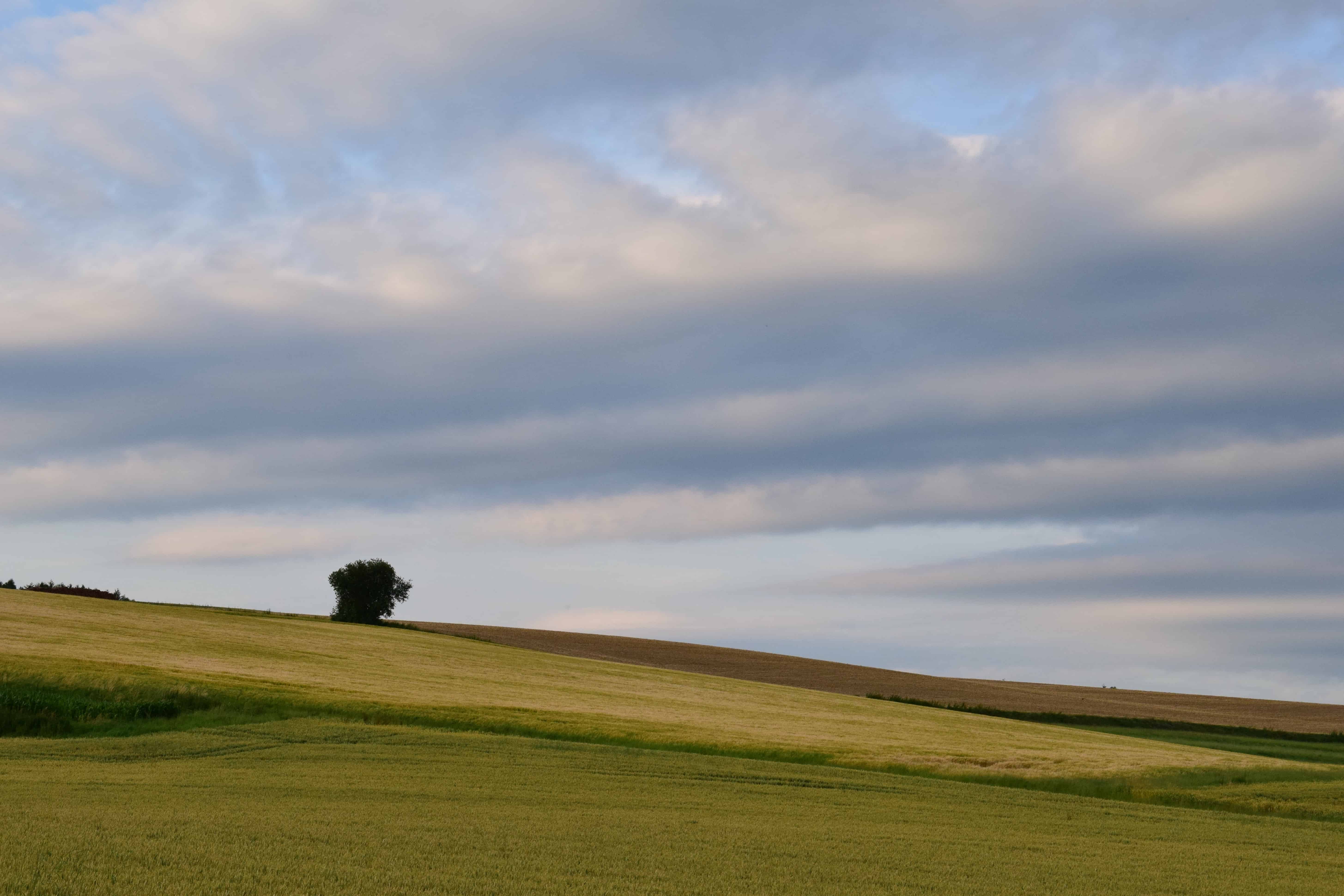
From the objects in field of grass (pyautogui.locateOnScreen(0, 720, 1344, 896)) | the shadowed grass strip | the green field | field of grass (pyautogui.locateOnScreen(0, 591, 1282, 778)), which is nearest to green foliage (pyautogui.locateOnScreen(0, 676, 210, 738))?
the green field

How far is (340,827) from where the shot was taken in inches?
497

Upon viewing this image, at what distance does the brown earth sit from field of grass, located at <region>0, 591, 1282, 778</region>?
26.9ft

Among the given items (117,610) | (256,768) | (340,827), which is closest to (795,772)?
(256,768)

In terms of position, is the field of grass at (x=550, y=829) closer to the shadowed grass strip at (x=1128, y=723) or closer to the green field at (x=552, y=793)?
the green field at (x=552, y=793)

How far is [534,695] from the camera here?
35.3m

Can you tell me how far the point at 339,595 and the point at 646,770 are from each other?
56241 millimetres

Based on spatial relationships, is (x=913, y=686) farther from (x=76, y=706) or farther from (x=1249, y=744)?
(x=76, y=706)

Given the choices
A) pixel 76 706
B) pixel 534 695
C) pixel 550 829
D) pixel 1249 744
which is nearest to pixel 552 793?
pixel 550 829

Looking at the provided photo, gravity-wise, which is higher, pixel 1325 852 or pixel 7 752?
pixel 1325 852

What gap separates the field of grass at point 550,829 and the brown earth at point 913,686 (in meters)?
36.1

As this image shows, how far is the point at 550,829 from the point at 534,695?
2224 cm

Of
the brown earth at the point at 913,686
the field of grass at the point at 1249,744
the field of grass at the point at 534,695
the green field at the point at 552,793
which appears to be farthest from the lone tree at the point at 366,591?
the field of grass at the point at 1249,744

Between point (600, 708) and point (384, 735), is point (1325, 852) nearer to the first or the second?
point (384, 735)

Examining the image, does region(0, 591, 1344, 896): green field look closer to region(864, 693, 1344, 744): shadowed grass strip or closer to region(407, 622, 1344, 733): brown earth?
region(864, 693, 1344, 744): shadowed grass strip
